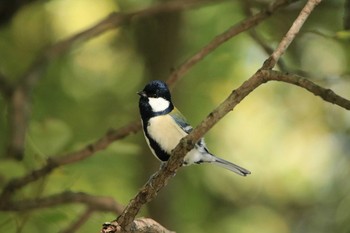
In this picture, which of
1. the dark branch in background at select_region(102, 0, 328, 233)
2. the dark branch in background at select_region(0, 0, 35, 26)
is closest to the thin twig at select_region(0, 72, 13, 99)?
the dark branch in background at select_region(0, 0, 35, 26)

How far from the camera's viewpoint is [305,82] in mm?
1272

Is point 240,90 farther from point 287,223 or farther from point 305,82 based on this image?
point 287,223

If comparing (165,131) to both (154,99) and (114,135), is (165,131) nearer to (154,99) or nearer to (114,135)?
(154,99)

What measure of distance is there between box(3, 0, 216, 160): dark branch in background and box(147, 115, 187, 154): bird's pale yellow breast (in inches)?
30.5

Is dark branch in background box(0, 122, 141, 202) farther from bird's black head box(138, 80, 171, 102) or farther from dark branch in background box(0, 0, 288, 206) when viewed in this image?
bird's black head box(138, 80, 171, 102)

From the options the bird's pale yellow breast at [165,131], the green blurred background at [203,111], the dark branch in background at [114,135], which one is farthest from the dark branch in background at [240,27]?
the green blurred background at [203,111]

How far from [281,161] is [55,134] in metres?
1.28

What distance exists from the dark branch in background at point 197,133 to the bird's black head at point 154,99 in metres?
0.36

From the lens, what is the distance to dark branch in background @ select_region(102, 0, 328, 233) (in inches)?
48.4

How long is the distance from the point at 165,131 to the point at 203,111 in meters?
1.14

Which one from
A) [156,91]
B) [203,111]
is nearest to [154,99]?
[156,91]

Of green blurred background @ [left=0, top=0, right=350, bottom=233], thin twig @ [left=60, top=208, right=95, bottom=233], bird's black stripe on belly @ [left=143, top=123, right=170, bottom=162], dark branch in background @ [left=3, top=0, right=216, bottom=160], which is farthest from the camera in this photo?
green blurred background @ [left=0, top=0, right=350, bottom=233]

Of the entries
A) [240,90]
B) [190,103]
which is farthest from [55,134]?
[240,90]

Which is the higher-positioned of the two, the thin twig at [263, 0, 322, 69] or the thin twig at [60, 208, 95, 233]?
the thin twig at [263, 0, 322, 69]
